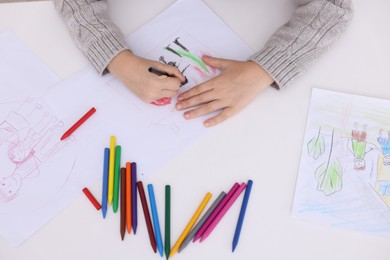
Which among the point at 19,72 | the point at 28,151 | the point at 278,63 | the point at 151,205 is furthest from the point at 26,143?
the point at 278,63

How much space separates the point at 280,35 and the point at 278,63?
0.06m

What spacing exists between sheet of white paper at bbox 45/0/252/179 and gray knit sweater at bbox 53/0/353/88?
0.04 meters

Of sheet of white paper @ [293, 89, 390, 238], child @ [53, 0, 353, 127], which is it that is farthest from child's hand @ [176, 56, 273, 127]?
sheet of white paper @ [293, 89, 390, 238]

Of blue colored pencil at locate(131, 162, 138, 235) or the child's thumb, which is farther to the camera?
the child's thumb

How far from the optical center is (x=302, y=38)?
741mm

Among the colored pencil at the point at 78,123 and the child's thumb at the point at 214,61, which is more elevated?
the child's thumb at the point at 214,61

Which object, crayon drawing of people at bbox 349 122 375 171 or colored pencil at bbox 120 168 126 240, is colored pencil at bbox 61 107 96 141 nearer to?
colored pencil at bbox 120 168 126 240

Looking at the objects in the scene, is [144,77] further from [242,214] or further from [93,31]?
[242,214]

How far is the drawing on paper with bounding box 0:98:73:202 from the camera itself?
2.11ft

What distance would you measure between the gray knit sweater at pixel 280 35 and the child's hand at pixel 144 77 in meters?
0.02

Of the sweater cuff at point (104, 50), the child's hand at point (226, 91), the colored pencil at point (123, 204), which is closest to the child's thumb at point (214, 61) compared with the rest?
the child's hand at point (226, 91)

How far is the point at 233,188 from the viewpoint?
0.65 metres

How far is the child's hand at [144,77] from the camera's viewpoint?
0.69m

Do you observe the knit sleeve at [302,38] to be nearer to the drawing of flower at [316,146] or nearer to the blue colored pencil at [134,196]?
the drawing of flower at [316,146]
